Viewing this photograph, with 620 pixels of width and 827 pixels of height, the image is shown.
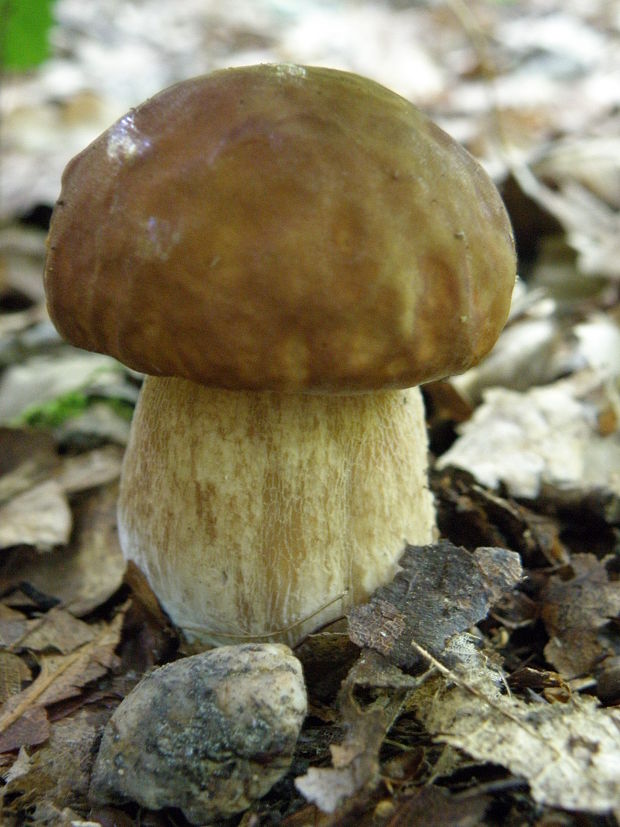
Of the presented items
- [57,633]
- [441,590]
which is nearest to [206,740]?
[441,590]

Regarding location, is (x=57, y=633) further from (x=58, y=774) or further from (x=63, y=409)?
(x=63, y=409)

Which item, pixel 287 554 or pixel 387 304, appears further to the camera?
pixel 287 554

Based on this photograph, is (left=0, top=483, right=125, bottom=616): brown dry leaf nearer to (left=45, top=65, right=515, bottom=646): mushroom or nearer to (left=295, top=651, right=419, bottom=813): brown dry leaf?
(left=45, top=65, right=515, bottom=646): mushroom

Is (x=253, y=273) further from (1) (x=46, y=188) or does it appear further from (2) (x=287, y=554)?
(1) (x=46, y=188)

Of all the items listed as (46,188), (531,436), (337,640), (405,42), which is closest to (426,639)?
(337,640)

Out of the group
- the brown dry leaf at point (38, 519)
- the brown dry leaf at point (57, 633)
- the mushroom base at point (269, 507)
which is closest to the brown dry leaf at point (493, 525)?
the mushroom base at point (269, 507)

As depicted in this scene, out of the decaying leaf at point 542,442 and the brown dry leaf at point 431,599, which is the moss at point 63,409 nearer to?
the decaying leaf at point 542,442
